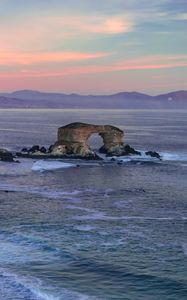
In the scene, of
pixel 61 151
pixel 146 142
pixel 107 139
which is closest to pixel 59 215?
pixel 61 151

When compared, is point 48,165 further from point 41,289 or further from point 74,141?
point 41,289

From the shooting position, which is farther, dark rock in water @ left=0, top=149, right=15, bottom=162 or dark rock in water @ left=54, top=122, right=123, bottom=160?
dark rock in water @ left=54, top=122, right=123, bottom=160

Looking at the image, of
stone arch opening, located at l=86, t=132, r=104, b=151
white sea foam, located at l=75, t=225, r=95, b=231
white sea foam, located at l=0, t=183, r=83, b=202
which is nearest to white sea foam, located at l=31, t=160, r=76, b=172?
white sea foam, located at l=0, t=183, r=83, b=202

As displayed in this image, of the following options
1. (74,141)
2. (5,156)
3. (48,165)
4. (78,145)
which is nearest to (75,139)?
(74,141)

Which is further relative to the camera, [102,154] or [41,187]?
[102,154]

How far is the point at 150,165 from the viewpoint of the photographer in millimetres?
93438

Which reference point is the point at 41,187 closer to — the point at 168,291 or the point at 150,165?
the point at 150,165

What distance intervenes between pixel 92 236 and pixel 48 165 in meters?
46.2

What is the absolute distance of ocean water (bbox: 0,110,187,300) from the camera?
108 ft

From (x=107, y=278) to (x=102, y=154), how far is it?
75.8 meters

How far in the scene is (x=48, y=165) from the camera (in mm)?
89188

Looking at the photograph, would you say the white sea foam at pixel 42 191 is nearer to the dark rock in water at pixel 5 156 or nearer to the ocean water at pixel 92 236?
the ocean water at pixel 92 236

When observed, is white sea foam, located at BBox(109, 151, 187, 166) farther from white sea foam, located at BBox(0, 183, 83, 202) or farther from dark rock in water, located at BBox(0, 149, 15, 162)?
white sea foam, located at BBox(0, 183, 83, 202)

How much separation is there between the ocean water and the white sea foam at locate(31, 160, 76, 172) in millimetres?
5286
